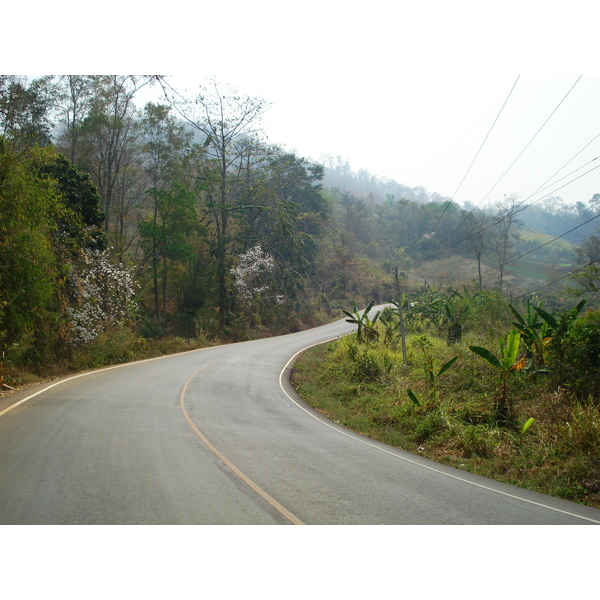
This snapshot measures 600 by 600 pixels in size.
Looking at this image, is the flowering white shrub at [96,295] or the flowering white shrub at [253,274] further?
the flowering white shrub at [253,274]

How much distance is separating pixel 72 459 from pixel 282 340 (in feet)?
82.5

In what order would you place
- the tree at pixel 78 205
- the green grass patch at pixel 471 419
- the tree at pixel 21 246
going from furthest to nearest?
the tree at pixel 78 205, the tree at pixel 21 246, the green grass patch at pixel 471 419

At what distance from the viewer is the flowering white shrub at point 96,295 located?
19391 millimetres

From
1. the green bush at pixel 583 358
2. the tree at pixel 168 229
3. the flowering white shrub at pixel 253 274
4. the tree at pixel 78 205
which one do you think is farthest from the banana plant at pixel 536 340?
the tree at pixel 168 229

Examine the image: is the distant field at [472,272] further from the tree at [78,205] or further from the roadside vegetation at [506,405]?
the roadside vegetation at [506,405]

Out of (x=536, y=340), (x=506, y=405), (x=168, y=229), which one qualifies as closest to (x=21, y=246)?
(x=506, y=405)

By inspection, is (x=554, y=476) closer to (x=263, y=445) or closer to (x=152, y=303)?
(x=263, y=445)

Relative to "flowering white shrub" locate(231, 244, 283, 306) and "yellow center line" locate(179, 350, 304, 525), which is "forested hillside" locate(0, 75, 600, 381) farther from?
"yellow center line" locate(179, 350, 304, 525)

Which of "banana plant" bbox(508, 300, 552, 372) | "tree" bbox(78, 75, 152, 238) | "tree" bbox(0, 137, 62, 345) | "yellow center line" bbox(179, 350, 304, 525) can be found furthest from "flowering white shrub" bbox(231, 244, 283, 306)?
"banana plant" bbox(508, 300, 552, 372)

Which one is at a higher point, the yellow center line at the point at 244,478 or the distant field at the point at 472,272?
the distant field at the point at 472,272

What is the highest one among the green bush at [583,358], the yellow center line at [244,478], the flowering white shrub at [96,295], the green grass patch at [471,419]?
the flowering white shrub at [96,295]

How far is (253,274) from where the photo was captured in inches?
1483

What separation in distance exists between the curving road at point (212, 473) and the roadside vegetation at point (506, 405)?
35.2 inches

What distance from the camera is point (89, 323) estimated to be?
19797 millimetres
